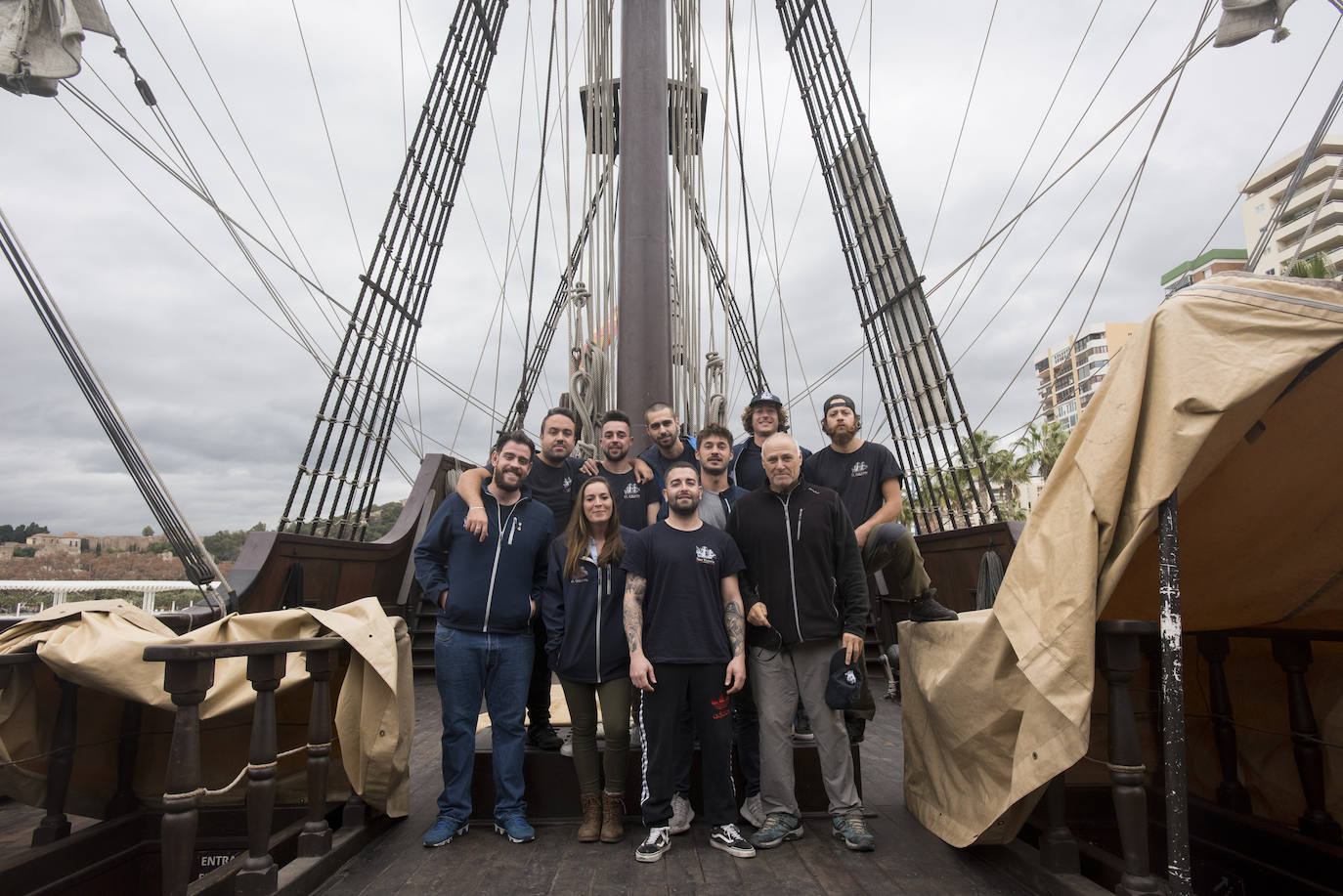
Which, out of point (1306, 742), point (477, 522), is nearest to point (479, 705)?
point (477, 522)

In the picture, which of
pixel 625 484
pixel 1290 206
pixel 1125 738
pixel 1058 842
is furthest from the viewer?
pixel 1290 206

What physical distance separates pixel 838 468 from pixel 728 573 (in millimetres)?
835

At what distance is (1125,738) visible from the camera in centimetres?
190

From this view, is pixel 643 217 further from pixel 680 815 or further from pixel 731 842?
pixel 731 842

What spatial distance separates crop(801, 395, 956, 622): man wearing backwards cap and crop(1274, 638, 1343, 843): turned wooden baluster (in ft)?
3.85

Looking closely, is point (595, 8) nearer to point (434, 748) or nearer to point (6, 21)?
point (6, 21)

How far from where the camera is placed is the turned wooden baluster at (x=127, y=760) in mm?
2982

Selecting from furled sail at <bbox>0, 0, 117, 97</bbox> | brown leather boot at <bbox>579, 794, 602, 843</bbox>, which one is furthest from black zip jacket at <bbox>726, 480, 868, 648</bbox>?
furled sail at <bbox>0, 0, 117, 97</bbox>

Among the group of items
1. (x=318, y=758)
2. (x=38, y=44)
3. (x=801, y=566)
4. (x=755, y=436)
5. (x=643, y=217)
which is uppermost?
(x=38, y=44)

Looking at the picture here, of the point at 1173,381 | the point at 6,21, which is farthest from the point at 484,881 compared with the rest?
the point at 6,21

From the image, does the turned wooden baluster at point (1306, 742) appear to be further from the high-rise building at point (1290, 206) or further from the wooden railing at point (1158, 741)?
the high-rise building at point (1290, 206)

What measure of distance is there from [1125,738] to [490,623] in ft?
6.74

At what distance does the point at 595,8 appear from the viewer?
5.91m

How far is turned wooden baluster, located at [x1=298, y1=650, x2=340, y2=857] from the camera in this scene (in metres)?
2.39
